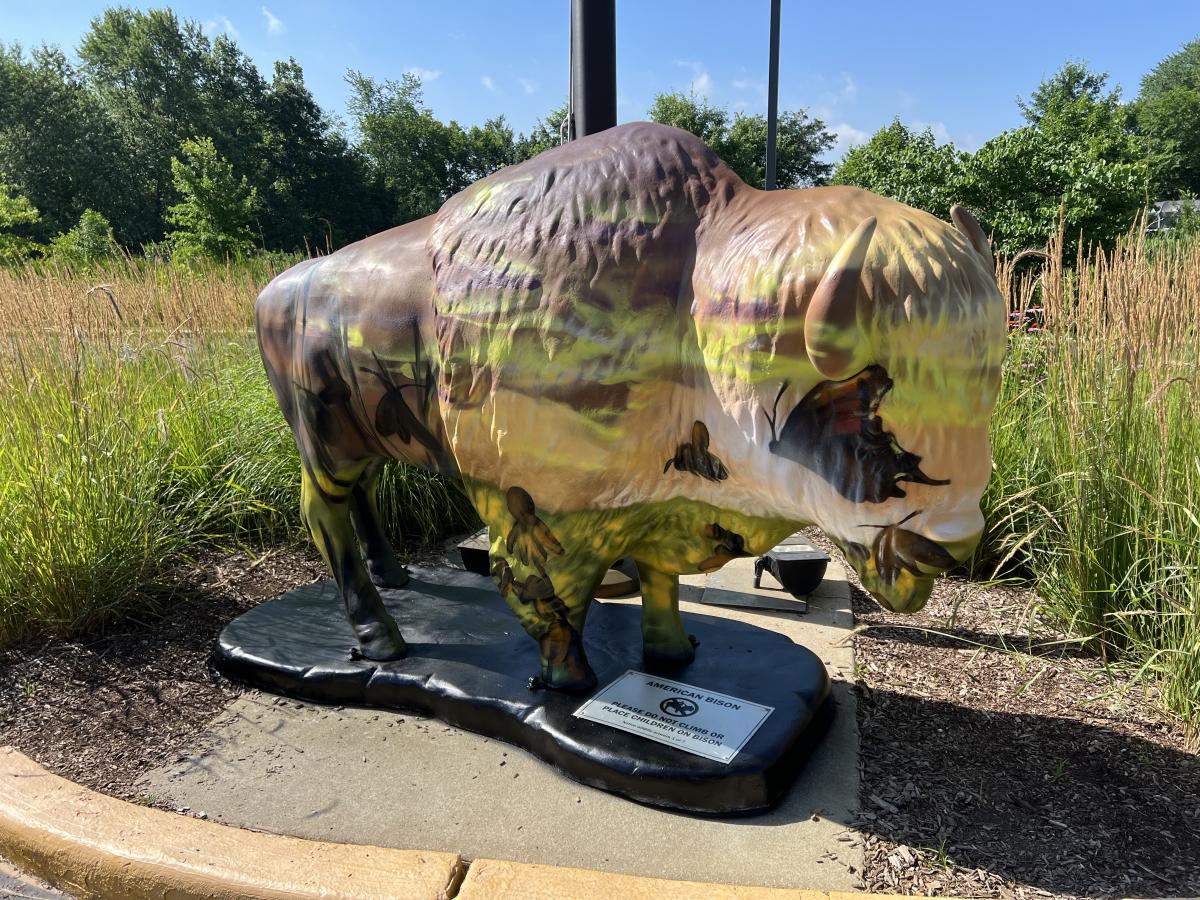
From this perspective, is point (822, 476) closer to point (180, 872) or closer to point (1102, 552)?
point (180, 872)

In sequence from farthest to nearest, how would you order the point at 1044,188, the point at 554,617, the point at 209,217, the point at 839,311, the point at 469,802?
the point at 209,217 < the point at 1044,188 < the point at 554,617 < the point at 469,802 < the point at 839,311

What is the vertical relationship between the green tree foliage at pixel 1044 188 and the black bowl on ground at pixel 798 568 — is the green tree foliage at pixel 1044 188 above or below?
above

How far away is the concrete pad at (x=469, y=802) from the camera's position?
1.97m

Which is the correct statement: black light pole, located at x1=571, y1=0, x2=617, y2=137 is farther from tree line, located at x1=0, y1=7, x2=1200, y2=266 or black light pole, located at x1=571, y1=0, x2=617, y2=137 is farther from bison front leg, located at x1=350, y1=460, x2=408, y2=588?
tree line, located at x1=0, y1=7, x2=1200, y2=266

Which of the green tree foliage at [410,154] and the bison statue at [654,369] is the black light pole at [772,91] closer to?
the bison statue at [654,369]

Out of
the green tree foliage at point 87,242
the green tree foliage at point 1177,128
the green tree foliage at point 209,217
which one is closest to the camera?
the green tree foliage at point 209,217

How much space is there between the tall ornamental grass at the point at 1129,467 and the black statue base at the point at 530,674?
1094mm

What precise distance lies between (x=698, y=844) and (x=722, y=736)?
0.31 meters

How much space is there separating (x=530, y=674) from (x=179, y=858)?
3.70 feet

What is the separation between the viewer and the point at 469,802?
222 cm

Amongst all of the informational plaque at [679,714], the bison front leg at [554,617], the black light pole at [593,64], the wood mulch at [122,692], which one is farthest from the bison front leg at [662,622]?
the black light pole at [593,64]

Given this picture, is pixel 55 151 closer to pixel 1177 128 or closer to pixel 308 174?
pixel 308 174

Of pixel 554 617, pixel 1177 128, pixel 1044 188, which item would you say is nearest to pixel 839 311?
pixel 554 617

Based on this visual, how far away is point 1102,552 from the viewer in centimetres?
305
